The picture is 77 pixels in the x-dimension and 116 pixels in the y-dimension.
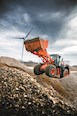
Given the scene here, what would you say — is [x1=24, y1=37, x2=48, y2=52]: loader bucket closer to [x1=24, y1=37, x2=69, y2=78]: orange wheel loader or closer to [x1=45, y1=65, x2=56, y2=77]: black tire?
[x1=24, y1=37, x2=69, y2=78]: orange wheel loader

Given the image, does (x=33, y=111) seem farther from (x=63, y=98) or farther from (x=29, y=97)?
(x=63, y=98)

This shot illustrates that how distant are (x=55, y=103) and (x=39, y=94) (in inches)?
72.3

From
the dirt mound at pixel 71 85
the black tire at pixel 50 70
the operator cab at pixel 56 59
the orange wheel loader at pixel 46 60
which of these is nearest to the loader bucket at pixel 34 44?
the orange wheel loader at pixel 46 60

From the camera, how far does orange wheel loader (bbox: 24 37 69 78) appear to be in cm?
2323

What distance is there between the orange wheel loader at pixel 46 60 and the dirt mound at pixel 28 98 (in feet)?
6.17

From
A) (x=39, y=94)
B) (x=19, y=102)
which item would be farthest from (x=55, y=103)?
(x=19, y=102)

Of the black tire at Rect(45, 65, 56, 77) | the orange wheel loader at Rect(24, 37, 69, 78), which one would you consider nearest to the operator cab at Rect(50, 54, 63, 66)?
the orange wheel loader at Rect(24, 37, 69, 78)

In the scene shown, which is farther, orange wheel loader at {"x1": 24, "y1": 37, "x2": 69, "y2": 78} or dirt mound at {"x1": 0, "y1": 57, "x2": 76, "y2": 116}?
orange wheel loader at {"x1": 24, "y1": 37, "x2": 69, "y2": 78}

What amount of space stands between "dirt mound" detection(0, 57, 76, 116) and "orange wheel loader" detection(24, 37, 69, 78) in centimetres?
188

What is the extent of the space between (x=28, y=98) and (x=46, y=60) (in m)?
4.93

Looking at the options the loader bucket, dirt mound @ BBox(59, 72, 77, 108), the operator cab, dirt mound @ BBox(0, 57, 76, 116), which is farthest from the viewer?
dirt mound @ BBox(59, 72, 77, 108)

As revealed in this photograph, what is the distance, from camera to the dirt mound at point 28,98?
21.2 m

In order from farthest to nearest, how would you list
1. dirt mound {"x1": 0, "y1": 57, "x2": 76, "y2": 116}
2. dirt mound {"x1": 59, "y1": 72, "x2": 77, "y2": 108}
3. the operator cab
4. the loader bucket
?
dirt mound {"x1": 59, "y1": 72, "x2": 77, "y2": 108}, the operator cab, the loader bucket, dirt mound {"x1": 0, "y1": 57, "x2": 76, "y2": 116}

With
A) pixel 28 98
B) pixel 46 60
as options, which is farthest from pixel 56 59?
pixel 28 98
